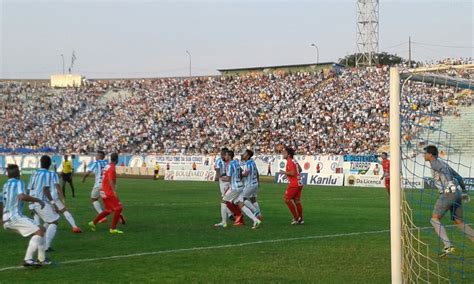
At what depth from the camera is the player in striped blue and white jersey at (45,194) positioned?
14.9 meters

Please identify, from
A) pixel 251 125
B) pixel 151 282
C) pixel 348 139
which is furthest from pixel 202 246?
pixel 251 125

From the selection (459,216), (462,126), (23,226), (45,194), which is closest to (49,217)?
(45,194)

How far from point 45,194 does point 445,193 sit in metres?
7.76

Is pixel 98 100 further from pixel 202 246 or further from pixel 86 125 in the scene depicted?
pixel 202 246

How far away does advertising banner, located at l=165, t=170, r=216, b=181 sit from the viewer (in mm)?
53281

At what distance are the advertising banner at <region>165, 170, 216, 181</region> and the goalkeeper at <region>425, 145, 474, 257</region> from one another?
38.7 metres

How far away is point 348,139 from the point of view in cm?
5309

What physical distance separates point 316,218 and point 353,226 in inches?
105

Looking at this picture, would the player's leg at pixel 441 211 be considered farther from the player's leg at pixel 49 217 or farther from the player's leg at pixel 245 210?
the player's leg at pixel 49 217

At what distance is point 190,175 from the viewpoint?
179 ft

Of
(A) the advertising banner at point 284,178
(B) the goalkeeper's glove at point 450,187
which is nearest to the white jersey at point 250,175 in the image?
(B) the goalkeeper's glove at point 450,187

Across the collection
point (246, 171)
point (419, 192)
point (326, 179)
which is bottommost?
point (326, 179)

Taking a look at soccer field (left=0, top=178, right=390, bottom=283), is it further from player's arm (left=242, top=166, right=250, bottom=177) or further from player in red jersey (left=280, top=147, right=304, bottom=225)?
player's arm (left=242, top=166, right=250, bottom=177)

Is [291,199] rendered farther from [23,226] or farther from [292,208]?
[23,226]
